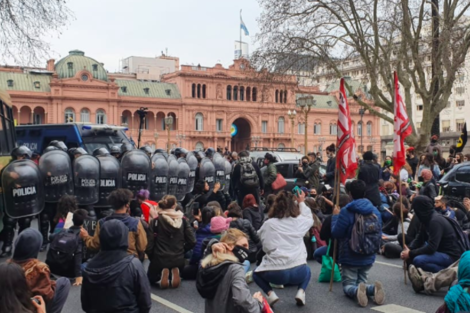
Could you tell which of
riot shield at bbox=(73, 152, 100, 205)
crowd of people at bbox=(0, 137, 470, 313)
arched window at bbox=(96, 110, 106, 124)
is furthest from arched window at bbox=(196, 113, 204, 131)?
crowd of people at bbox=(0, 137, 470, 313)

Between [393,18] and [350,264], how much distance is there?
1880cm

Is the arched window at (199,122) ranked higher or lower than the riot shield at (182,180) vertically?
higher

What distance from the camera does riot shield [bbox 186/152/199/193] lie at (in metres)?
13.2

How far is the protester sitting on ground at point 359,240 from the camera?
22.1 feet

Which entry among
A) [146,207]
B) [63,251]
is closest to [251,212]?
[146,207]

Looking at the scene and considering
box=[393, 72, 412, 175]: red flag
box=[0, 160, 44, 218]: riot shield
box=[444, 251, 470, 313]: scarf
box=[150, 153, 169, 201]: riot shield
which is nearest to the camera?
box=[444, 251, 470, 313]: scarf

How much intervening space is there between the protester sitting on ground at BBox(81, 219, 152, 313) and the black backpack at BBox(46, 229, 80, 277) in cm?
284

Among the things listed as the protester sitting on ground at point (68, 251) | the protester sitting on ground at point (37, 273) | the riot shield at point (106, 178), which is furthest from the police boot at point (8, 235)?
the protester sitting on ground at point (37, 273)

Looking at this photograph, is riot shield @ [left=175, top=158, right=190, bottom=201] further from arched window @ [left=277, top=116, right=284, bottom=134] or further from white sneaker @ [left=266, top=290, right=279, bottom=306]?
arched window @ [left=277, top=116, right=284, bottom=134]

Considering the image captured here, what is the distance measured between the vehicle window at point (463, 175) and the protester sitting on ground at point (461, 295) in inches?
424

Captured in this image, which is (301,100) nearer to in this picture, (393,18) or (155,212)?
(393,18)

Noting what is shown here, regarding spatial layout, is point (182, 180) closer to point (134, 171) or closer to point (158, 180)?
point (158, 180)

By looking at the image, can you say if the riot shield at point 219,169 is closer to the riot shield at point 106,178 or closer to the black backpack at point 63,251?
the riot shield at point 106,178

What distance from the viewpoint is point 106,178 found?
10117 mm
